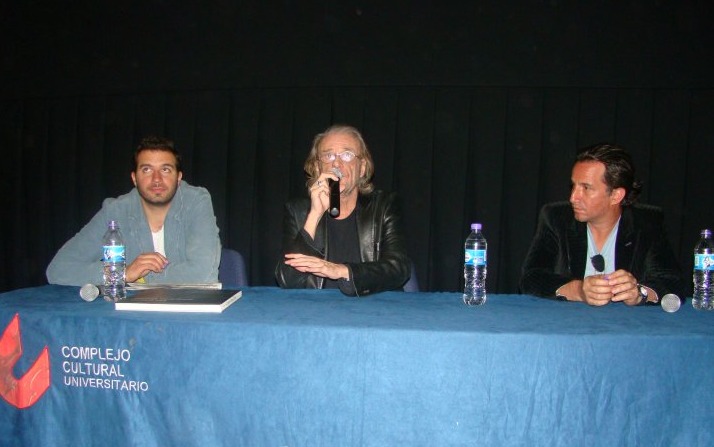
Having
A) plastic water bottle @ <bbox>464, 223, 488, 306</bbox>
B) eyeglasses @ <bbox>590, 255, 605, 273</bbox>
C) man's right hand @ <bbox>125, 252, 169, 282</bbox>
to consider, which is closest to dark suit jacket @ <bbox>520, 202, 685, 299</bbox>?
eyeglasses @ <bbox>590, 255, 605, 273</bbox>

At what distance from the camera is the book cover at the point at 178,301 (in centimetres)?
140

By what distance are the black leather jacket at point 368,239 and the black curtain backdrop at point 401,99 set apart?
1.93 metres

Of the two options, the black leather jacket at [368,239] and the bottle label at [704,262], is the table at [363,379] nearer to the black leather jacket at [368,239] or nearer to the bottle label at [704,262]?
the bottle label at [704,262]

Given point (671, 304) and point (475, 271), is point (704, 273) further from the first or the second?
point (475, 271)

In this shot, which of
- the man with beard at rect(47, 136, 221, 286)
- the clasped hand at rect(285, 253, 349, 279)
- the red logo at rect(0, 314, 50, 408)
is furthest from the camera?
the man with beard at rect(47, 136, 221, 286)

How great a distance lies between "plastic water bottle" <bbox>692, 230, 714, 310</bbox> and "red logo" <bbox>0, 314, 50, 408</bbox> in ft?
6.60

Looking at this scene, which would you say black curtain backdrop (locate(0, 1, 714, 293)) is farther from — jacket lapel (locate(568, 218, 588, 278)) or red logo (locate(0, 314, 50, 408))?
red logo (locate(0, 314, 50, 408))

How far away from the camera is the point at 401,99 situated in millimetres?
4055

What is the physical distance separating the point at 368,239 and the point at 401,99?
221 cm

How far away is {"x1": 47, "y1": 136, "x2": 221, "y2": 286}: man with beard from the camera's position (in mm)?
2186

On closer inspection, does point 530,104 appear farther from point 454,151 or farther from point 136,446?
point 136,446

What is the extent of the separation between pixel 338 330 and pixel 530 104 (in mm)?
3324

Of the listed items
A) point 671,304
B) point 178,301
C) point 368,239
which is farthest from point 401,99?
point 178,301

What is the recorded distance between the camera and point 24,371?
1351 millimetres
